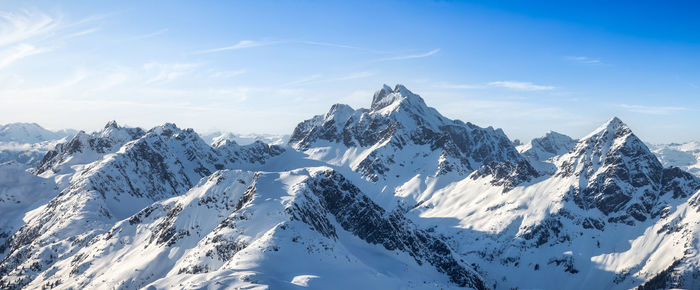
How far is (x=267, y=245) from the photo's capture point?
359 feet

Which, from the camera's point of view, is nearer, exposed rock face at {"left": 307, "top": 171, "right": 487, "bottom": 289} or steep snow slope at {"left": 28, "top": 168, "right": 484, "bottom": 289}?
→ steep snow slope at {"left": 28, "top": 168, "right": 484, "bottom": 289}

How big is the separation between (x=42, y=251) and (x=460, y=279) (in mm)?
161981

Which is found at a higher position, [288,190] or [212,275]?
[288,190]

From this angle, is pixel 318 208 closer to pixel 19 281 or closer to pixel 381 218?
pixel 381 218

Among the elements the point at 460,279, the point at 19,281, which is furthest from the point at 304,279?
the point at 19,281

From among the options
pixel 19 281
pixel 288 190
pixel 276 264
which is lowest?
pixel 19 281

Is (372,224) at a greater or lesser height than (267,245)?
lesser

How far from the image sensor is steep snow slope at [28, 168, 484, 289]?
105312 mm

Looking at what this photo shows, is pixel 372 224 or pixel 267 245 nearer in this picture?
pixel 267 245

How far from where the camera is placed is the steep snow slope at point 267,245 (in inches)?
4146

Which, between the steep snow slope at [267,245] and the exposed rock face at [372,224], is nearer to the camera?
the steep snow slope at [267,245]

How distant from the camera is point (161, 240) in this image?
472 feet

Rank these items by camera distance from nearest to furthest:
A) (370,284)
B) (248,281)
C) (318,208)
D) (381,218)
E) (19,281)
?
1. (248,281)
2. (370,284)
3. (318,208)
4. (381,218)
5. (19,281)

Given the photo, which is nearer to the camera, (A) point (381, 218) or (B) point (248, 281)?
(B) point (248, 281)
